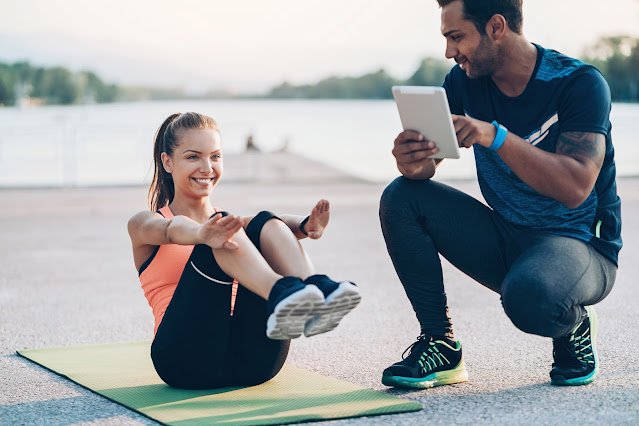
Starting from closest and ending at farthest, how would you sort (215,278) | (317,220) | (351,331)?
1. (215,278)
2. (317,220)
3. (351,331)

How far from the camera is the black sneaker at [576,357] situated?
314 centimetres

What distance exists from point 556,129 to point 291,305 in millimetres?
1263

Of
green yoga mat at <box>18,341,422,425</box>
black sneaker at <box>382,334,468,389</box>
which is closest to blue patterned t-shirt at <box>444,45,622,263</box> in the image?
black sneaker at <box>382,334,468,389</box>

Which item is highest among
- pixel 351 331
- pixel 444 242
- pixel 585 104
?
pixel 585 104

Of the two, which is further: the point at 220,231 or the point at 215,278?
the point at 215,278

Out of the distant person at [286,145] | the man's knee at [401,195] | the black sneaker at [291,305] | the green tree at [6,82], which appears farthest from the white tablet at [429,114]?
the green tree at [6,82]

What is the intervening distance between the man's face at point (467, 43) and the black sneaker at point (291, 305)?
1152 mm

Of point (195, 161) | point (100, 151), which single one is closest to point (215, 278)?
point (195, 161)

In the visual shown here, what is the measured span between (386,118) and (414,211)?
2446cm

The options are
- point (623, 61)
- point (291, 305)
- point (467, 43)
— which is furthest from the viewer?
point (623, 61)

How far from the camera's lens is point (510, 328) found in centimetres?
432

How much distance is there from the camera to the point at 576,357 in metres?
3.16

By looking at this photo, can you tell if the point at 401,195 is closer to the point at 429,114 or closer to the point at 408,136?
the point at 408,136

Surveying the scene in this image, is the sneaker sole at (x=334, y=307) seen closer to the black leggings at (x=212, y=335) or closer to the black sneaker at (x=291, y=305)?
the black sneaker at (x=291, y=305)
